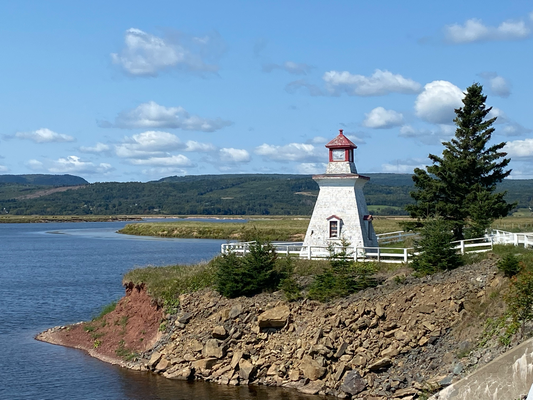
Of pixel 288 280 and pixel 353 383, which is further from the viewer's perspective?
pixel 288 280

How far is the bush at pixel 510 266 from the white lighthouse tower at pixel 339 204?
9835mm

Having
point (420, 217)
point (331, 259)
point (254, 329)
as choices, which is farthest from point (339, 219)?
point (254, 329)

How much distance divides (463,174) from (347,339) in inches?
646

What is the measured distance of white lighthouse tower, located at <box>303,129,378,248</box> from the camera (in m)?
36.6

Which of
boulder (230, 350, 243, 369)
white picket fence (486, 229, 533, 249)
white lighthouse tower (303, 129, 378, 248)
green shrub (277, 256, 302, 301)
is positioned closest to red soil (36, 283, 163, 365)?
boulder (230, 350, 243, 369)

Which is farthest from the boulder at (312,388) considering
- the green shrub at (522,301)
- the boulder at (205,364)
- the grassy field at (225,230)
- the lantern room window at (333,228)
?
the grassy field at (225,230)

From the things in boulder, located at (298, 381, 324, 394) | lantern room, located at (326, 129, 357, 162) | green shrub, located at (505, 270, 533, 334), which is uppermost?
lantern room, located at (326, 129, 357, 162)

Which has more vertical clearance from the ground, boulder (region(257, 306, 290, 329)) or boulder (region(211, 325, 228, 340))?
boulder (region(257, 306, 290, 329))

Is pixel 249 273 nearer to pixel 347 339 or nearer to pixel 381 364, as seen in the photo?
pixel 347 339

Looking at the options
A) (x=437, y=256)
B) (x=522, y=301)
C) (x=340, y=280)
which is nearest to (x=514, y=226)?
(x=437, y=256)

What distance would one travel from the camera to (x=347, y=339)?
90.7 feet

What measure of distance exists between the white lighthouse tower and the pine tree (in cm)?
493

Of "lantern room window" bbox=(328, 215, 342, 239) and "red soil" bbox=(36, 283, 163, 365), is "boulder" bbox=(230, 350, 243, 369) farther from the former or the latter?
"lantern room window" bbox=(328, 215, 342, 239)

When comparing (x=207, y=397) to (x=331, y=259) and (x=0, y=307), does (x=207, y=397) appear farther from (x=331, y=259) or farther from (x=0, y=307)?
(x=0, y=307)
